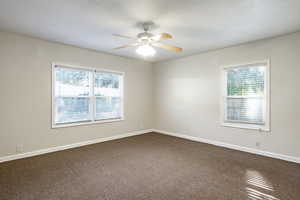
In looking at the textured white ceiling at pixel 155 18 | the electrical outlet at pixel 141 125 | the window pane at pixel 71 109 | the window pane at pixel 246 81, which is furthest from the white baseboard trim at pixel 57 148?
the window pane at pixel 246 81

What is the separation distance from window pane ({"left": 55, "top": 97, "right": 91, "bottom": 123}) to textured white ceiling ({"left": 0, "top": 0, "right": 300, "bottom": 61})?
145cm

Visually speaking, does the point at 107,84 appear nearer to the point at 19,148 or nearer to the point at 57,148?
the point at 57,148

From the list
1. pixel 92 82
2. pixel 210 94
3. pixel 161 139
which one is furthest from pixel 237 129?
pixel 92 82

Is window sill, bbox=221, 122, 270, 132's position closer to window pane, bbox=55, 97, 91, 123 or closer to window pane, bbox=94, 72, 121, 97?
window pane, bbox=94, 72, 121, 97

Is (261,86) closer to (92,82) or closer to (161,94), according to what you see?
(161,94)

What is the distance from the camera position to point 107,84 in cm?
482

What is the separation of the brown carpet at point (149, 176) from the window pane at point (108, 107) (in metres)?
1.13

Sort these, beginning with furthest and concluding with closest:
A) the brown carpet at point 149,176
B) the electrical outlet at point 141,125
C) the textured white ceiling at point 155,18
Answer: the electrical outlet at point 141,125 < the textured white ceiling at point 155,18 < the brown carpet at point 149,176

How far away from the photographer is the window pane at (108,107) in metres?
4.64

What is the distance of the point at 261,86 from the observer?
3.63m

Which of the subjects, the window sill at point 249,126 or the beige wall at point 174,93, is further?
the window sill at point 249,126

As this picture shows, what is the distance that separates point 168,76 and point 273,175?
12.5 feet

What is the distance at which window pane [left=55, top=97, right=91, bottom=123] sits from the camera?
3910 millimetres

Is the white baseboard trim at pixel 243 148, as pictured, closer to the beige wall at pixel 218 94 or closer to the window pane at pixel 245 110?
the beige wall at pixel 218 94
